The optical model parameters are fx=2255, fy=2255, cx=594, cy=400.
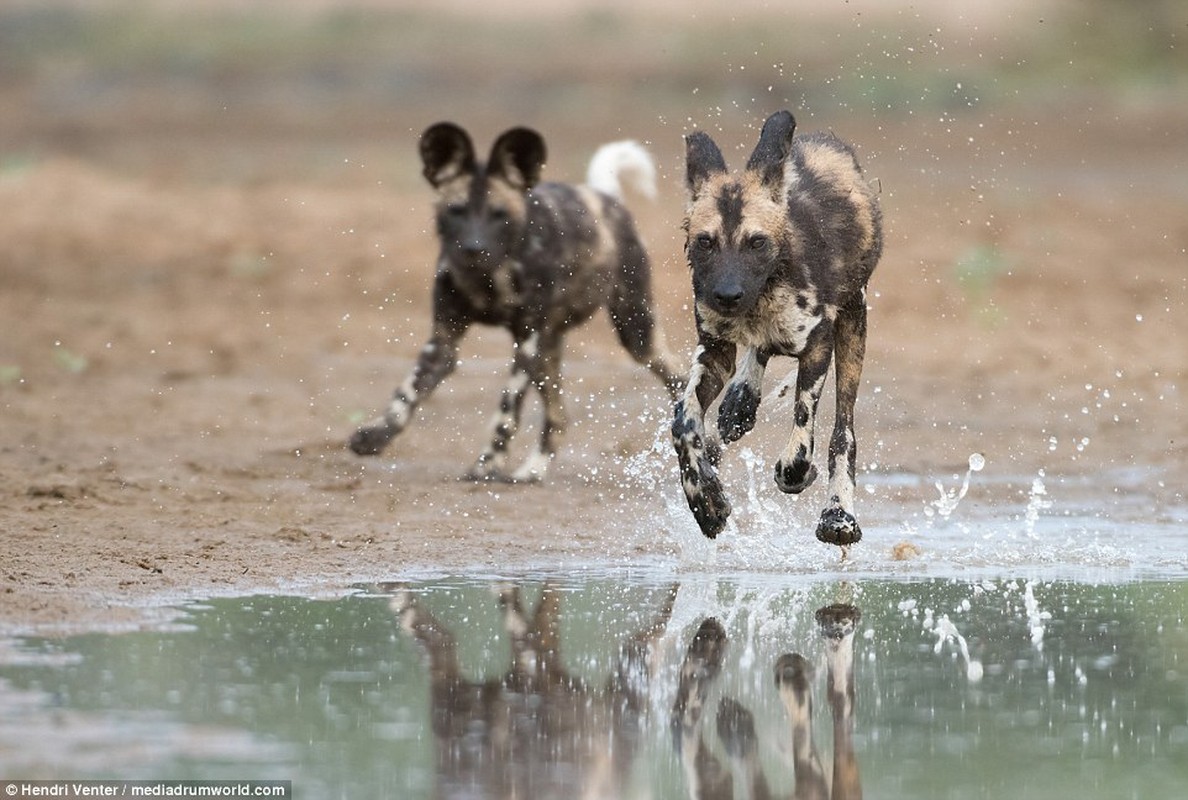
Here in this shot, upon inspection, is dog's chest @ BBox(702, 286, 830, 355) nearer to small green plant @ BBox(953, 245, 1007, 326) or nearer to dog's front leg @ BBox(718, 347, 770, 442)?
dog's front leg @ BBox(718, 347, 770, 442)

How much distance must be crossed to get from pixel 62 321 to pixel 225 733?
898 cm

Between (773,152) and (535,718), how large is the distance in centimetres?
254

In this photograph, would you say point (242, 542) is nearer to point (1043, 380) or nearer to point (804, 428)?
point (804, 428)

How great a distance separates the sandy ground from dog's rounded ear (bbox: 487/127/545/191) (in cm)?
121

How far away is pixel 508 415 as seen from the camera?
909 cm

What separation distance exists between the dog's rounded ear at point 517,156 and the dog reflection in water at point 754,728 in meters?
3.83

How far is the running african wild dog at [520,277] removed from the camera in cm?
916

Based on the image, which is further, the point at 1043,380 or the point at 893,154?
the point at 893,154

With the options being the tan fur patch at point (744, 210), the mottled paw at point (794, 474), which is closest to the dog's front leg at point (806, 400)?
the mottled paw at point (794, 474)

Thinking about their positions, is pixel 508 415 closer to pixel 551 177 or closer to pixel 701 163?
pixel 701 163

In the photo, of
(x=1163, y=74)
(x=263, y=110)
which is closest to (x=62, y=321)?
(x=263, y=110)

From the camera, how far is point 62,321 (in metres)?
13.3

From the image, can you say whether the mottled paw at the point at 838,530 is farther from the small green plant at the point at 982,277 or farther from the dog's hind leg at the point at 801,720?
the small green plant at the point at 982,277

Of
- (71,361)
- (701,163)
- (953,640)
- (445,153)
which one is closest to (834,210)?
(701,163)
